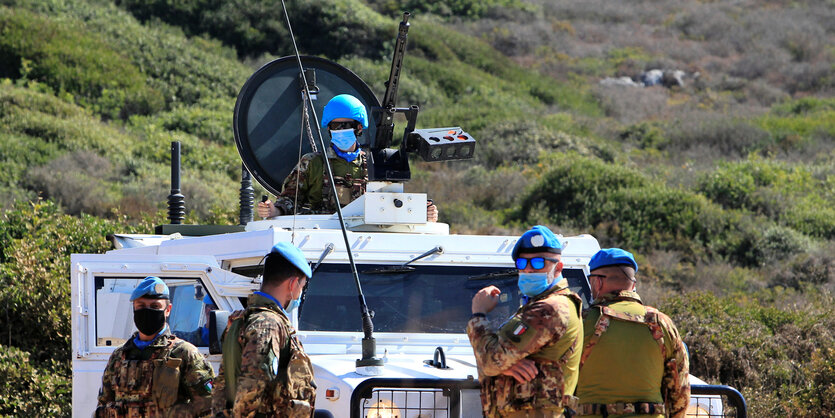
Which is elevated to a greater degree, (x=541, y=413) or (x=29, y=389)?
(x=541, y=413)

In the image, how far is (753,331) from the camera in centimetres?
1084

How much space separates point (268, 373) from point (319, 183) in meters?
3.14

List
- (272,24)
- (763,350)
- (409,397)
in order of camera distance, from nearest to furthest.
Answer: (409,397), (763,350), (272,24)

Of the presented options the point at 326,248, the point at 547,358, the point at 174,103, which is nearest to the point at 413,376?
the point at 547,358

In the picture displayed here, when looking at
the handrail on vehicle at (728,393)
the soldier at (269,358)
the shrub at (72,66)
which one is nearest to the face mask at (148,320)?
the soldier at (269,358)

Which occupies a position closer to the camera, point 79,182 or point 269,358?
point 269,358

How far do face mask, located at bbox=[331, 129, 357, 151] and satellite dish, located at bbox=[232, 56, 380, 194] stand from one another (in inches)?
17.6

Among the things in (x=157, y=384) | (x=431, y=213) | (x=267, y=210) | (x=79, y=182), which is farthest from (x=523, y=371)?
(x=79, y=182)

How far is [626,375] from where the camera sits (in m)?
4.73

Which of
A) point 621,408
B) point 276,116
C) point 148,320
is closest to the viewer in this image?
point 621,408

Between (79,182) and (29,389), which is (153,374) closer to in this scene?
(29,389)

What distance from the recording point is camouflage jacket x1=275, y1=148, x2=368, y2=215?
7086 mm

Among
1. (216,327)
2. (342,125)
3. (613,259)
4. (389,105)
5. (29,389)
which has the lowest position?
(29,389)

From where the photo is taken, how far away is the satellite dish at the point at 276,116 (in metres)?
7.65
